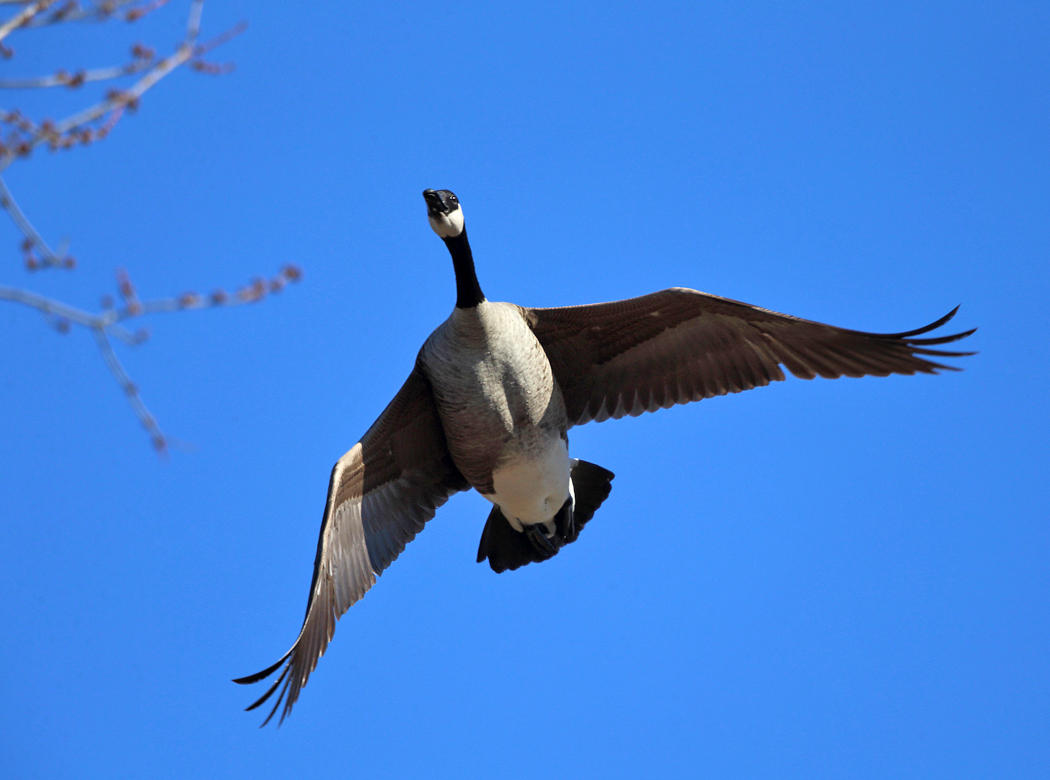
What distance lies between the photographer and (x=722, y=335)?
10.6 metres

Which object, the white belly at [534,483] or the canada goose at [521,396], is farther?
the white belly at [534,483]

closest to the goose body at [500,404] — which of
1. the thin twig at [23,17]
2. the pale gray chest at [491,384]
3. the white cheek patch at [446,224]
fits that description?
the pale gray chest at [491,384]

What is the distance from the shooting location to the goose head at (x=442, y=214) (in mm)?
10305

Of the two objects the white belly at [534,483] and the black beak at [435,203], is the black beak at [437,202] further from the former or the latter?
the white belly at [534,483]

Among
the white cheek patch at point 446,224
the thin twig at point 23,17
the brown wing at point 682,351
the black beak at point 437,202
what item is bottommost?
the thin twig at point 23,17

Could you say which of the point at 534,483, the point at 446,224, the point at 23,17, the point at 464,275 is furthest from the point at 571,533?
the point at 23,17

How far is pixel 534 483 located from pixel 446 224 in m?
2.69

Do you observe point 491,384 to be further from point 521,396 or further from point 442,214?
point 442,214

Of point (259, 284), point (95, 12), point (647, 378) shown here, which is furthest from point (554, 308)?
point (95, 12)

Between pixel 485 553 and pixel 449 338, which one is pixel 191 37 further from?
pixel 485 553

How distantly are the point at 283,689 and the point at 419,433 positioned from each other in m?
2.90

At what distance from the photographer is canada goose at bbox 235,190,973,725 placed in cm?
984

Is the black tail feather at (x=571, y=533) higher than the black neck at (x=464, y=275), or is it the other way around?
the black neck at (x=464, y=275)

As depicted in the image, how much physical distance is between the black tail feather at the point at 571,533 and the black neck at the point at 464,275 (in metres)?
2.35
